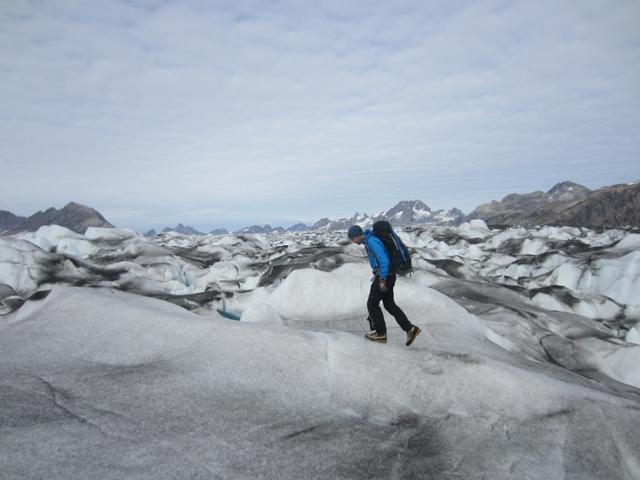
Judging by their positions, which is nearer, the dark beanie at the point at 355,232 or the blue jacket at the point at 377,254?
the blue jacket at the point at 377,254

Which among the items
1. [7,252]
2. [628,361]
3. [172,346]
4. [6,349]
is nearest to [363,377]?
[172,346]

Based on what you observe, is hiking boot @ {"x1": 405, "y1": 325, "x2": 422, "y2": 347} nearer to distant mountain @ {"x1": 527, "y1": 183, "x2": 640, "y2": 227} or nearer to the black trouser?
the black trouser

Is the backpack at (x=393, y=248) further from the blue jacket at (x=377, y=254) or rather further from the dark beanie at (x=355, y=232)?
the dark beanie at (x=355, y=232)

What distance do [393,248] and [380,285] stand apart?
0.67 metres

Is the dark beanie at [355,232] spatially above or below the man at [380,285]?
above

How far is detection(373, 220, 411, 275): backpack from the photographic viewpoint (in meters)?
7.02

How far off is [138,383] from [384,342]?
3884 mm

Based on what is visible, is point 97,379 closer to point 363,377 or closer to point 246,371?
point 246,371

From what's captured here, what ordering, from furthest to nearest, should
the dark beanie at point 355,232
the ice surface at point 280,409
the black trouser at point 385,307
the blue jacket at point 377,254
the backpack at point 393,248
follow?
1. the dark beanie at point 355,232
2. the black trouser at point 385,307
3. the backpack at point 393,248
4. the blue jacket at point 377,254
5. the ice surface at point 280,409

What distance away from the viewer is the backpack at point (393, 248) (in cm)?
702

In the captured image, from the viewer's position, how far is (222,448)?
4.46 metres

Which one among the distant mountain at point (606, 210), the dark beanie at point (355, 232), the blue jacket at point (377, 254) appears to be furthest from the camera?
the distant mountain at point (606, 210)

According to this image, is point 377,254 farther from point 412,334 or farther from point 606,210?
point 606,210

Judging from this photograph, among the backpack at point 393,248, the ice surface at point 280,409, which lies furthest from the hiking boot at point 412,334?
the backpack at point 393,248
